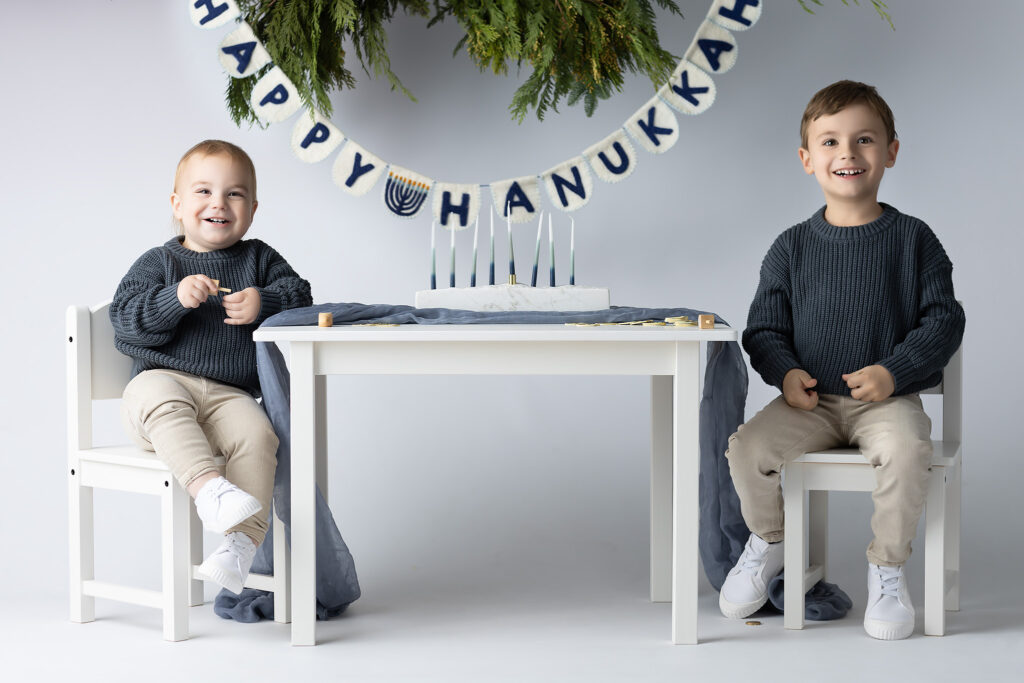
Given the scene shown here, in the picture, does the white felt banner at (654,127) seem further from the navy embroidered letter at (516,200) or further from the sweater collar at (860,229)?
the sweater collar at (860,229)

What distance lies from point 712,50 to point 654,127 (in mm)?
209

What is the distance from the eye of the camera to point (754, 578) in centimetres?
213

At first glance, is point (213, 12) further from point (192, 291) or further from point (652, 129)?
point (652, 129)

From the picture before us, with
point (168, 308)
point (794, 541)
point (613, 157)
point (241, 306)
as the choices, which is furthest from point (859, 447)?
point (168, 308)

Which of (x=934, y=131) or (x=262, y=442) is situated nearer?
(x=262, y=442)

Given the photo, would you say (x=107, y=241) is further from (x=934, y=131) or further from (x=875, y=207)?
(x=934, y=131)

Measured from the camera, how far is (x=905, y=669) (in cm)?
183

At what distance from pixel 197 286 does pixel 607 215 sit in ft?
4.28

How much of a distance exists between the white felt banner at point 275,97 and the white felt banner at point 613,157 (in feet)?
2.13

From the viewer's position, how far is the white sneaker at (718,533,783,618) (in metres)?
2.13

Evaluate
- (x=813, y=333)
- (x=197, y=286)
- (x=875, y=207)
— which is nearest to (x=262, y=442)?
(x=197, y=286)

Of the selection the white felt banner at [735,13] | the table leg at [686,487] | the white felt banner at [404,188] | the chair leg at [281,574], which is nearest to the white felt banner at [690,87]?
the white felt banner at [735,13]

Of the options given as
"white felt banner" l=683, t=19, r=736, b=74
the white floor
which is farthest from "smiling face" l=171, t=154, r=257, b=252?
"white felt banner" l=683, t=19, r=736, b=74

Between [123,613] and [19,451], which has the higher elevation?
[19,451]
